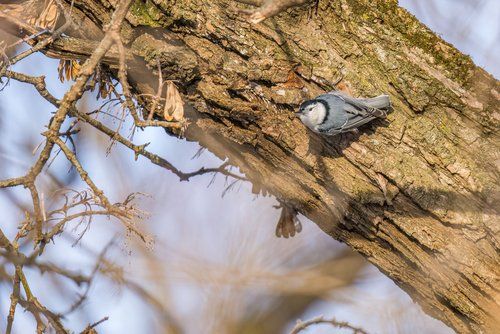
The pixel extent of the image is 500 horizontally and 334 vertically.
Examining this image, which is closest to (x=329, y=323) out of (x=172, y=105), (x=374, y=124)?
(x=374, y=124)

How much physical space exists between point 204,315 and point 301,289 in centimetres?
90

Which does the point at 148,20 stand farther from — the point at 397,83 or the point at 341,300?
the point at 341,300

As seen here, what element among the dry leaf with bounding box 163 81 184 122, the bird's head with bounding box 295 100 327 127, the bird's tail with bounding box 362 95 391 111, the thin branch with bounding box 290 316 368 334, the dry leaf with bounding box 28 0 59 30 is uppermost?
the dry leaf with bounding box 28 0 59 30

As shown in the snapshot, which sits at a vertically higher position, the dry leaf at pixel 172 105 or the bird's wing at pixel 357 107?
the dry leaf at pixel 172 105

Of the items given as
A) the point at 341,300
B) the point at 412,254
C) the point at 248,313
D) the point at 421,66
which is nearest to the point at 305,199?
the point at 412,254

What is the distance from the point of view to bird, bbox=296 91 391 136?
A: 6.81 ft

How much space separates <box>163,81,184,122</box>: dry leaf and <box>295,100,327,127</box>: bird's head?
1.33ft

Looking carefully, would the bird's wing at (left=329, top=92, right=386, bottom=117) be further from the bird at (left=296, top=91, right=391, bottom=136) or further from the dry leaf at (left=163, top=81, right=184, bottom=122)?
the dry leaf at (left=163, top=81, right=184, bottom=122)

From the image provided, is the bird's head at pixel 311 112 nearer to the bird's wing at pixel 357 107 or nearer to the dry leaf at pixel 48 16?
the bird's wing at pixel 357 107

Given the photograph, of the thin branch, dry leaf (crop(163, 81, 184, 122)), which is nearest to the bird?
dry leaf (crop(163, 81, 184, 122))

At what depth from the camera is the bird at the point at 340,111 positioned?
208 cm

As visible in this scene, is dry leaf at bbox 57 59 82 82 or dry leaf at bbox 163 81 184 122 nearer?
dry leaf at bbox 163 81 184 122

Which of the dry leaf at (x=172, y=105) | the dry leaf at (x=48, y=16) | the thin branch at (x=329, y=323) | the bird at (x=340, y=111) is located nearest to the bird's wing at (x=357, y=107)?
the bird at (x=340, y=111)

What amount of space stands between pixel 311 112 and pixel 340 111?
0.32ft
